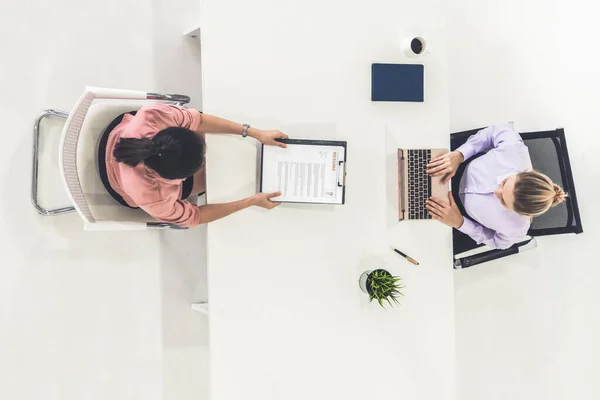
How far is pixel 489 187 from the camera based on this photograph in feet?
5.15

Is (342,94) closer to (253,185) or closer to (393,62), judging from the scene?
(393,62)

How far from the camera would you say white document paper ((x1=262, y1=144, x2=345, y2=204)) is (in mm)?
1436

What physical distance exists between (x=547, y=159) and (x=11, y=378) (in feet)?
7.48

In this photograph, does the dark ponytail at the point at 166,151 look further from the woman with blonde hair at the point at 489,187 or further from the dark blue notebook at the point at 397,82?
the woman with blonde hair at the point at 489,187

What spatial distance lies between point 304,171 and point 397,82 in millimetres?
446

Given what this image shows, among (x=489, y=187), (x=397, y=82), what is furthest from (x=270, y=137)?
(x=489, y=187)

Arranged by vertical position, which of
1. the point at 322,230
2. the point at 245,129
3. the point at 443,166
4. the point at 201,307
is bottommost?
the point at 201,307

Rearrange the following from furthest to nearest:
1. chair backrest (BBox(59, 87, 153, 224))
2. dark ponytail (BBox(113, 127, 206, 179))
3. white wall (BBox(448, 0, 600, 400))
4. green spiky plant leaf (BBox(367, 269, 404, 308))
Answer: white wall (BBox(448, 0, 600, 400))
green spiky plant leaf (BBox(367, 269, 404, 308))
chair backrest (BBox(59, 87, 153, 224))
dark ponytail (BBox(113, 127, 206, 179))

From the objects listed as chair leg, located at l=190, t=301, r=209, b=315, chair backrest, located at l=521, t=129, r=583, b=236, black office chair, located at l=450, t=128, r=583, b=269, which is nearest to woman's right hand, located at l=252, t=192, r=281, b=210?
chair leg, located at l=190, t=301, r=209, b=315

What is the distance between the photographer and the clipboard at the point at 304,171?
56.5 inches

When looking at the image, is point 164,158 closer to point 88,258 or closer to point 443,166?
point 443,166

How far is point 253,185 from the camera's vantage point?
1475 mm

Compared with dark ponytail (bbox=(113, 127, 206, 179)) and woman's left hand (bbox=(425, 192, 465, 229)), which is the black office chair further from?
dark ponytail (bbox=(113, 127, 206, 179))

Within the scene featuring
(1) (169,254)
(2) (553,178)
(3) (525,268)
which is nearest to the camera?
(2) (553,178)
